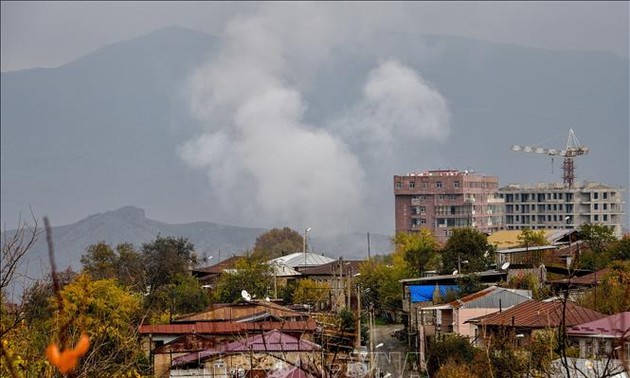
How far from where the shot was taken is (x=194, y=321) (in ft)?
95.8

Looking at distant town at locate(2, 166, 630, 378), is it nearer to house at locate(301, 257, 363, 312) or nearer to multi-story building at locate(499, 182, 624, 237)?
house at locate(301, 257, 363, 312)

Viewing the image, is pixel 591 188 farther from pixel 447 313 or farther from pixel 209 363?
pixel 209 363

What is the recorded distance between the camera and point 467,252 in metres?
41.5

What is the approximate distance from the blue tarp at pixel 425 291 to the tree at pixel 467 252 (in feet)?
9.75

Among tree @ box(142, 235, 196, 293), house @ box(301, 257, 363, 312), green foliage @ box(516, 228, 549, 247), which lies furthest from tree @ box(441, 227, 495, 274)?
tree @ box(142, 235, 196, 293)

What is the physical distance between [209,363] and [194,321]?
22.8 ft

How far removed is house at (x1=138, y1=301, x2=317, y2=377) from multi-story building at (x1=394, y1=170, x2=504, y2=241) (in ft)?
284

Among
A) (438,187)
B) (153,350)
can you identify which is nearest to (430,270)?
(153,350)

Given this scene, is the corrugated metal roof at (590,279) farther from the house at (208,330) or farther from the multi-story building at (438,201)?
the multi-story building at (438,201)

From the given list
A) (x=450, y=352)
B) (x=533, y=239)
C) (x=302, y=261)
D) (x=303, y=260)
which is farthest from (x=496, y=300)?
(x=303, y=260)

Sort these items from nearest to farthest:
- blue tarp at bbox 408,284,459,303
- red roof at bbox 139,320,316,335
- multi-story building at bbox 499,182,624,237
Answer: red roof at bbox 139,320,316,335 < blue tarp at bbox 408,284,459,303 < multi-story building at bbox 499,182,624,237

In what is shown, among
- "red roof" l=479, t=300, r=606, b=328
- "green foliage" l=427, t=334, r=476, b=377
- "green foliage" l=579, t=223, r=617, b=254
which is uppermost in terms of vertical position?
"green foliage" l=579, t=223, r=617, b=254

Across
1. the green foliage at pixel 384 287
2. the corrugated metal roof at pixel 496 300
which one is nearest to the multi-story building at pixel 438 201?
the green foliage at pixel 384 287

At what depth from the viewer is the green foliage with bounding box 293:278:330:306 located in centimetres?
4434
